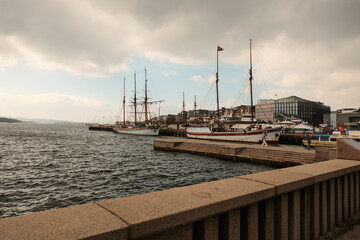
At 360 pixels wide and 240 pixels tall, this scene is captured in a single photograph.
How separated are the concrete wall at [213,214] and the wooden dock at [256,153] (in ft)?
49.3

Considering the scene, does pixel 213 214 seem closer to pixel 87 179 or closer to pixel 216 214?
pixel 216 214

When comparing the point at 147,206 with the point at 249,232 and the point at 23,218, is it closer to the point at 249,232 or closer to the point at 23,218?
the point at 23,218

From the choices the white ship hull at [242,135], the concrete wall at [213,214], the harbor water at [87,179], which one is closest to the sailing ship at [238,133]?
the white ship hull at [242,135]

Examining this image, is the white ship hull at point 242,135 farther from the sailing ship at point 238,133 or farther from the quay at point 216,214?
the quay at point 216,214

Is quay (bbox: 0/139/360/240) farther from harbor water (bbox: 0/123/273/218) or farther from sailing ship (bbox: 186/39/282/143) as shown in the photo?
sailing ship (bbox: 186/39/282/143)

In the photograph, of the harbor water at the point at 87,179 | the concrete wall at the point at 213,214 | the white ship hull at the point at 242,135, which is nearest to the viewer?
the concrete wall at the point at 213,214

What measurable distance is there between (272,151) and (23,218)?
21629 mm

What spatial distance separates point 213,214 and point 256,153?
20.6 meters

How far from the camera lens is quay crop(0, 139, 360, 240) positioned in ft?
7.61

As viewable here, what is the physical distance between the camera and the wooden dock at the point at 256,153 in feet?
61.7

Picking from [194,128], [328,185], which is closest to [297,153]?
[328,185]

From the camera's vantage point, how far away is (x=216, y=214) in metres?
3.01

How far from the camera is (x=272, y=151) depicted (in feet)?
69.1

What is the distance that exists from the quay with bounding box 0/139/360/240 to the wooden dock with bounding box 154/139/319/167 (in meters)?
14.7
